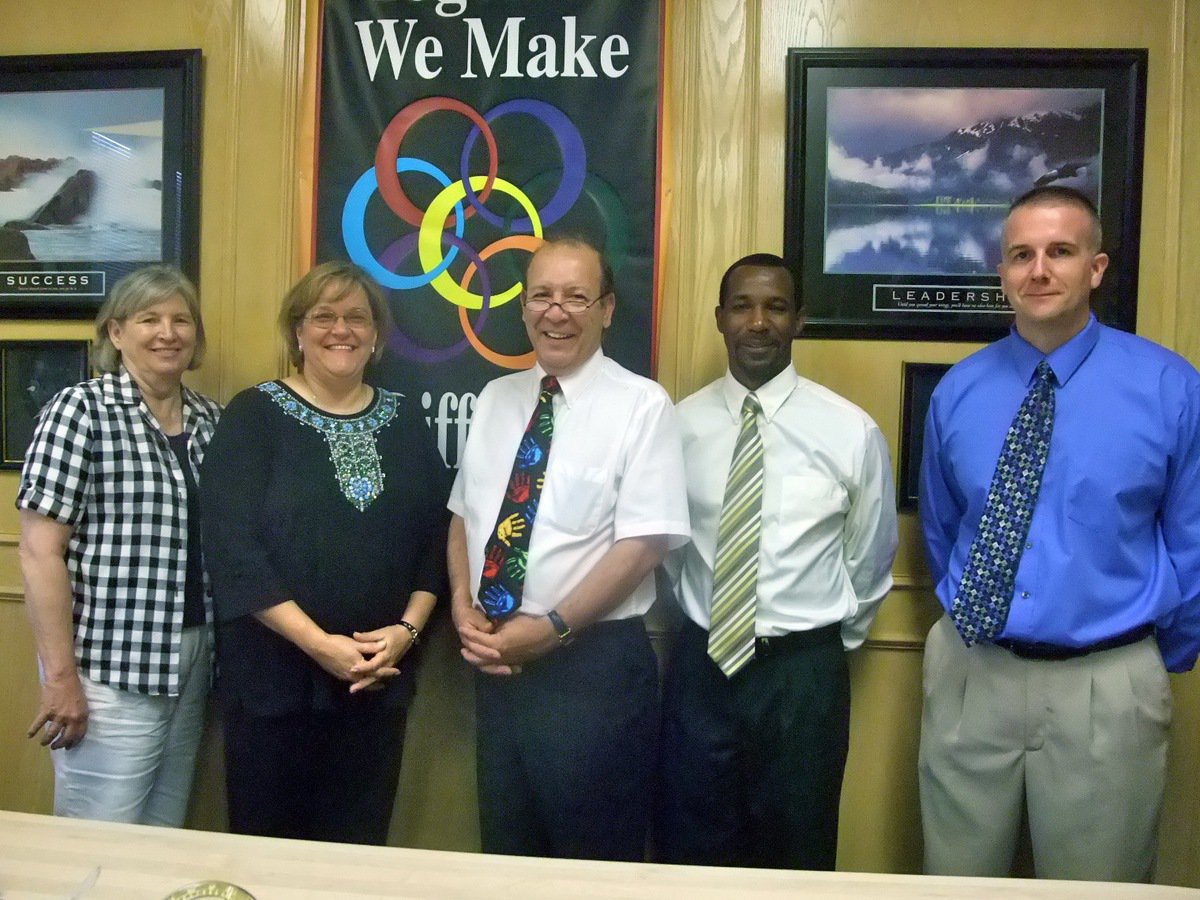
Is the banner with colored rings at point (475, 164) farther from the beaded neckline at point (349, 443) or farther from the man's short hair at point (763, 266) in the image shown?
the beaded neckline at point (349, 443)

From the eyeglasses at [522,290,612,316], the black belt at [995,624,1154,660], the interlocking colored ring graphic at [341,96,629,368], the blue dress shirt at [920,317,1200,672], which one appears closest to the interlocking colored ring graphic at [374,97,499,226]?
the interlocking colored ring graphic at [341,96,629,368]

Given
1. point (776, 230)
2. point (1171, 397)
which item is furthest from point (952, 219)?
point (1171, 397)

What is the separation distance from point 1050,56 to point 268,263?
2154mm

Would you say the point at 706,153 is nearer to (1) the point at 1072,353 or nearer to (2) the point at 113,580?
(1) the point at 1072,353

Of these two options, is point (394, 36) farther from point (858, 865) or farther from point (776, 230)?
point (858, 865)

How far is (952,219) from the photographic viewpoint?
221 cm

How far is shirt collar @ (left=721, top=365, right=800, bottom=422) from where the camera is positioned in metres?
1.96

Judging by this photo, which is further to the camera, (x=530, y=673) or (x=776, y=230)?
(x=776, y=230)

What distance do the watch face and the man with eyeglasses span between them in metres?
0.80

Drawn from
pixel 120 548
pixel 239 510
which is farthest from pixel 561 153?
pixel 120 548

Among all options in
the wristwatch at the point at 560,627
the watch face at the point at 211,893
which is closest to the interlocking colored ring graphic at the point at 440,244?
the wristwatch at the point at 560,627

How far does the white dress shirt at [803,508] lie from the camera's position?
1900mm

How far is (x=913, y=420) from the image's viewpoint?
2227mm

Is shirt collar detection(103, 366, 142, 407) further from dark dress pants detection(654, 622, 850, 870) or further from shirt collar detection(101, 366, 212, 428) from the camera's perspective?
dark dress pants detection(654, 622, 850, 870)
